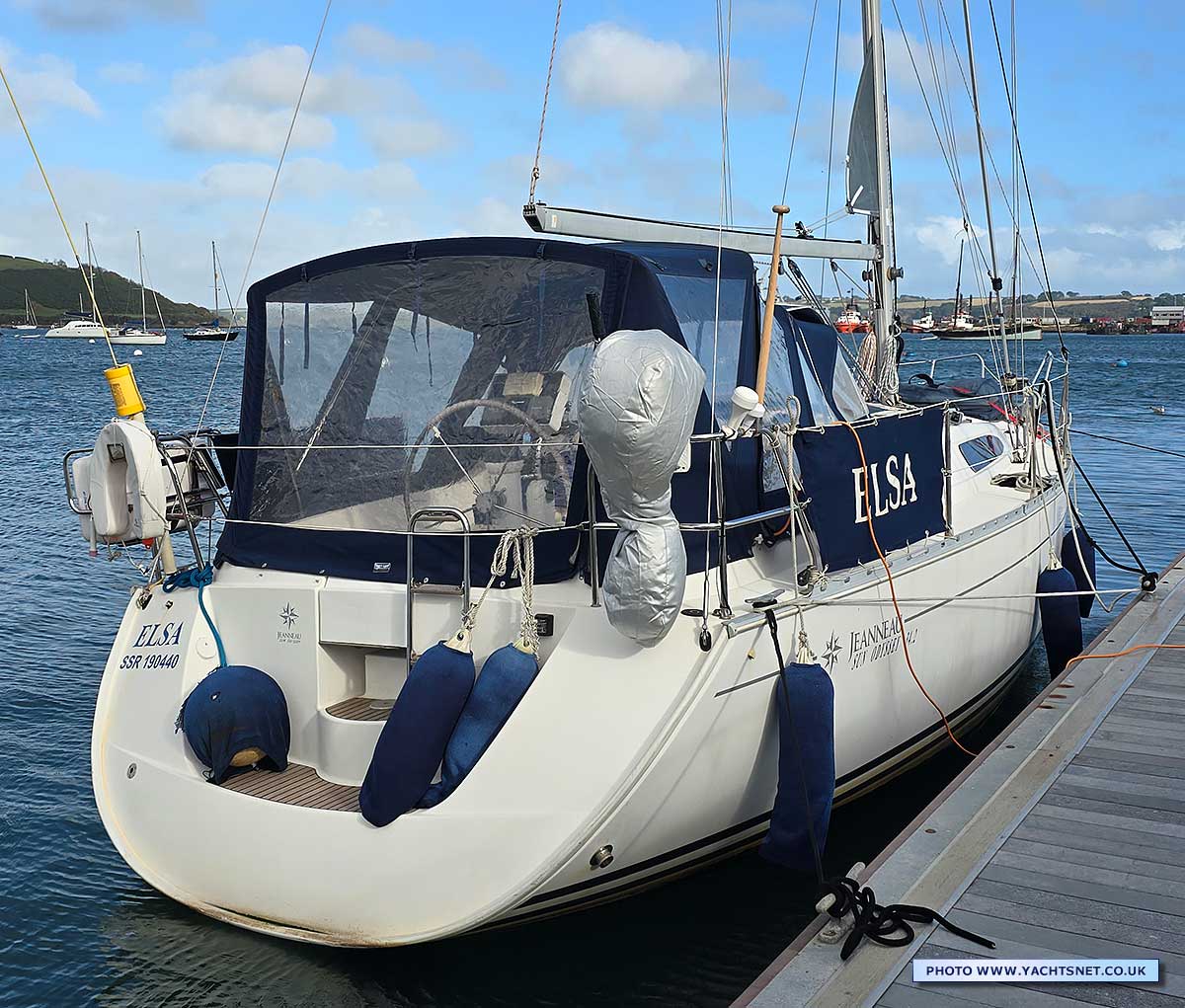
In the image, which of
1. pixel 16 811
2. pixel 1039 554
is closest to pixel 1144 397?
pixel 1039 554

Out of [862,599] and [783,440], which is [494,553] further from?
[862,599]

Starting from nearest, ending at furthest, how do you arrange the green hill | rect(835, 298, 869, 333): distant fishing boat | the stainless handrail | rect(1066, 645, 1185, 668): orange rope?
the stainless handrail < rect(1066, 645, 1185, 668): orange rope < rect(835, 298, 869, 333): distant fishing boat < the green hill

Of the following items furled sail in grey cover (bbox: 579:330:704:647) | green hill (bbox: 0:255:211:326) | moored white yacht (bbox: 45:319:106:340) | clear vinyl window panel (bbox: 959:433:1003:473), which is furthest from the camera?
green hill (bbox: 0:255:211:326)

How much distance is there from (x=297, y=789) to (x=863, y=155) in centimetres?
651

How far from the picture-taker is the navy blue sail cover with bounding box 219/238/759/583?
498 centimetres

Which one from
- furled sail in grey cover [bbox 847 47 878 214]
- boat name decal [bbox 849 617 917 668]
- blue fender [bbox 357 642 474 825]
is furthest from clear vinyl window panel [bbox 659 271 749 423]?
furled sail in grey cover [bbox 847 47 878 214]

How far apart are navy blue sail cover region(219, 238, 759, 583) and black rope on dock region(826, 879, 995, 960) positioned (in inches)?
58.7

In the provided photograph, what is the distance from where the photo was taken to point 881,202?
8.91 metres

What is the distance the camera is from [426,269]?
5.27m

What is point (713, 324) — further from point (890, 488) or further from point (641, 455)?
point (641, 455)

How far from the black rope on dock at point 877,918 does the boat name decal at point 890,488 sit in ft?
7.00

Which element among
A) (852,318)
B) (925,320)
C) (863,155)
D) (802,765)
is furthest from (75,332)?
(802,765)

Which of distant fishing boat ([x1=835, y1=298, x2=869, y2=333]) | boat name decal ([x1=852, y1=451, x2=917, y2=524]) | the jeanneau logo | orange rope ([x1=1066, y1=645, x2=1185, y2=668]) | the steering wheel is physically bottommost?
orange rope ([x1=1066, y1=645, x2=1185, y2=668])

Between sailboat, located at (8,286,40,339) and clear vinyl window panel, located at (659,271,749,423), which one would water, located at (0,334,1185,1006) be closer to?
clear vinyl window panel, located at (659,271,749,423)
